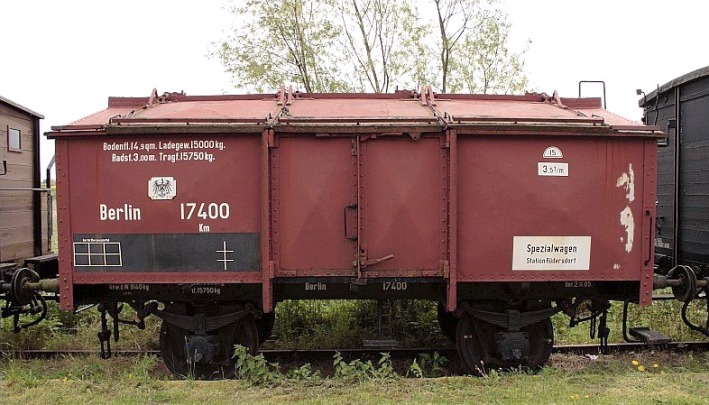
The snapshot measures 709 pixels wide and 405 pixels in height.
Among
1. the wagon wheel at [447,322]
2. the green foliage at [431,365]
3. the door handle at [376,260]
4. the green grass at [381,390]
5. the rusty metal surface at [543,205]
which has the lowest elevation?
the green foliage at [431,365]

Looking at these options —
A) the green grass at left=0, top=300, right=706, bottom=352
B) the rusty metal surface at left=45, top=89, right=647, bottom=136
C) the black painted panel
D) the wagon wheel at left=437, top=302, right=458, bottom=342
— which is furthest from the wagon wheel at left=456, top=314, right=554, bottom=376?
the black painted panel

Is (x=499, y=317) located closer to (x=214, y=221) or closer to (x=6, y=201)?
(x=214, y=221)

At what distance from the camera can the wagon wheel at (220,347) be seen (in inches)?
242

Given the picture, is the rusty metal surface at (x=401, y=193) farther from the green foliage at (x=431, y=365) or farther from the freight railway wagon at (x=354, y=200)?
the green foliage at (x=431, y=365)

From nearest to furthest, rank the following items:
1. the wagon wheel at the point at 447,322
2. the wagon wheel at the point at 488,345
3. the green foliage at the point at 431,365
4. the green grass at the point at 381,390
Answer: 1. the green grass at the point at 381,390
2. the wagon wheel at the point at 488,345
3. the green foliage at the point at 431,365
4. the wagon wheel at the point at 447,322

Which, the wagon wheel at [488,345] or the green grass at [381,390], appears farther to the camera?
the wagon wheel at [488,345]

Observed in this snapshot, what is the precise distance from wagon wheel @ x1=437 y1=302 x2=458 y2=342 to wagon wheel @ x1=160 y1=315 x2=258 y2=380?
2.51 metres

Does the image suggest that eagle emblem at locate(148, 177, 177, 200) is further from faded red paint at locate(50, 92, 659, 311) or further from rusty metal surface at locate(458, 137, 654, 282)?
rusty metal surface at locate(458, 137, 654, 282)

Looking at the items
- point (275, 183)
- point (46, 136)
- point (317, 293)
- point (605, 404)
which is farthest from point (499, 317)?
point (46, 136)

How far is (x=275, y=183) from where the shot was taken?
5.44 meters

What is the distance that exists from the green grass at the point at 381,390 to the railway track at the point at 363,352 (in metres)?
1.10

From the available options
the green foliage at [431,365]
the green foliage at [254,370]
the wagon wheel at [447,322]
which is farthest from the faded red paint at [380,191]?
the wagon wheel at [447,322]

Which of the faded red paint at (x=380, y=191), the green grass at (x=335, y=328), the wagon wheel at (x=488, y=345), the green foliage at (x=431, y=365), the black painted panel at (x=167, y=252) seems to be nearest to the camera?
the faded red paint at (x=380, y=191)

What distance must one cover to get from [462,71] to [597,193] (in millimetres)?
8593
